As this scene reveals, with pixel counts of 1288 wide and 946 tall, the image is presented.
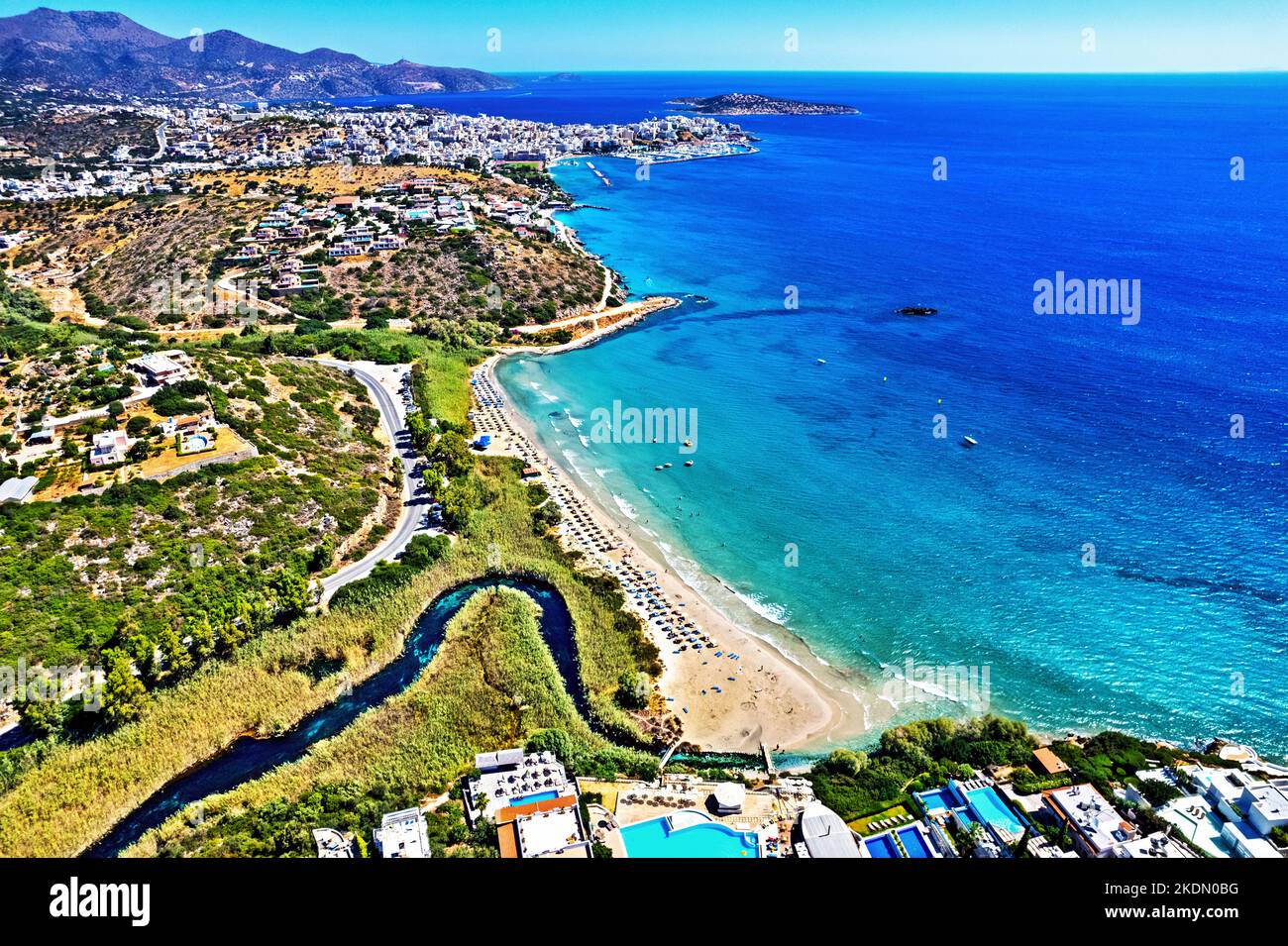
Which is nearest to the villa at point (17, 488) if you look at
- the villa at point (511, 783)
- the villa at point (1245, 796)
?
the villa at point (511, 783)

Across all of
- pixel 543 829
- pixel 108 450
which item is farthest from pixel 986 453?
pixel 108 450

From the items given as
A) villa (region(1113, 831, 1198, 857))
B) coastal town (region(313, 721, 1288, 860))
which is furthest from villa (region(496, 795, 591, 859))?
villa (region(1113, 831, 1198, 857))

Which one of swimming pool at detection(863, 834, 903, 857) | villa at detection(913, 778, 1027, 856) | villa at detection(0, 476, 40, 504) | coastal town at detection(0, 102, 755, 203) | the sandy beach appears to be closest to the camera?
swimming pool at detection(863, 834, 903, 857)

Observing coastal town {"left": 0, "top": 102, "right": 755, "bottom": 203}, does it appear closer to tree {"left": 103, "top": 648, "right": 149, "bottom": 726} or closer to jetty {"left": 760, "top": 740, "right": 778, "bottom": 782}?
tree {"left": 103, "top": 648, "right": 149, "bottom": 726}

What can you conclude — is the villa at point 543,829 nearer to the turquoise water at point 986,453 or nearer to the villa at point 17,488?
the turquoise water at point 986,453

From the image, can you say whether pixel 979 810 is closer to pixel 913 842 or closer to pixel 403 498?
pixel 913 842
